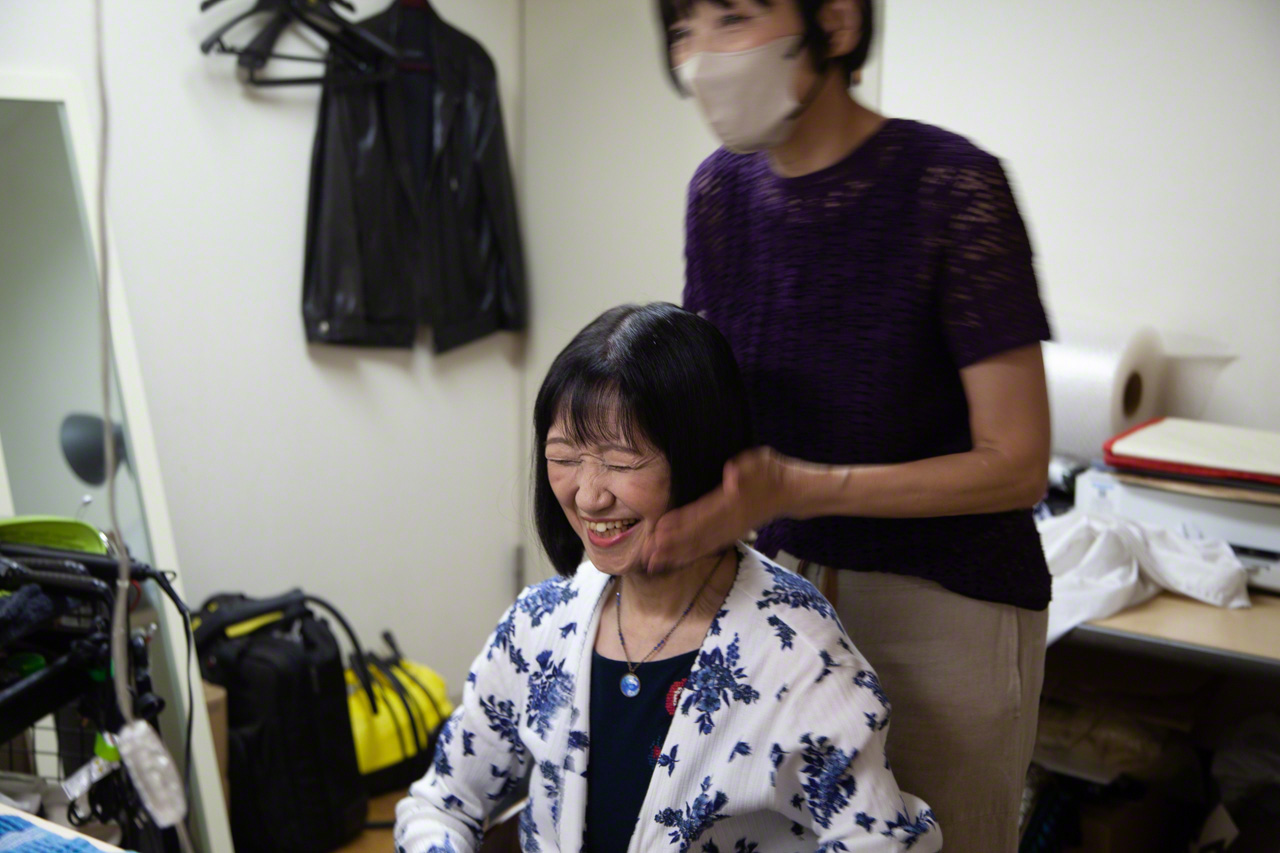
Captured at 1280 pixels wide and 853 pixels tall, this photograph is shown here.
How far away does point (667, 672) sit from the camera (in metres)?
1.17

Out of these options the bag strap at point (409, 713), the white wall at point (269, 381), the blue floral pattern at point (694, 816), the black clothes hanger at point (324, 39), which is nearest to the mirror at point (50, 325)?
the white wall at point (269, 381)

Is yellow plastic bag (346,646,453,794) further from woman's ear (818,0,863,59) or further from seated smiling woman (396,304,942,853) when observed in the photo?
woman's ear (818,0,863,59)

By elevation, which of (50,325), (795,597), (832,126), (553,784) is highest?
(832,126)

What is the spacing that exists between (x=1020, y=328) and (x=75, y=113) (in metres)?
2.01

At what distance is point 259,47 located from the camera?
8.82ft

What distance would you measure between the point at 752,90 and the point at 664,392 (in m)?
0.32

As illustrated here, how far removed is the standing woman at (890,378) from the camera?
1035 millimetres

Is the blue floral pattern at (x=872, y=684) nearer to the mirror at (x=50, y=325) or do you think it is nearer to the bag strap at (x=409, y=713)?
the mirror at (x=50, y=325)

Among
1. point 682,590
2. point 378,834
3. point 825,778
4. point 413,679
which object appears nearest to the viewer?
point 825,778

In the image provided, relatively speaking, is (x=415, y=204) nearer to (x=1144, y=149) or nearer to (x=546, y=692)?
(x=1144, y=149)

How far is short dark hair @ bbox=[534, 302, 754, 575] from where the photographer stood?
3.70 ft

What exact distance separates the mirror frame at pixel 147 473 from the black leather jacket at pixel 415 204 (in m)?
0.65

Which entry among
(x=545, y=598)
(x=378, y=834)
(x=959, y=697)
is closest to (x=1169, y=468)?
(x=959, y=697)

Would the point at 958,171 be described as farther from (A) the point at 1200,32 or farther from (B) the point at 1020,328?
(A) the point at 1200,32
